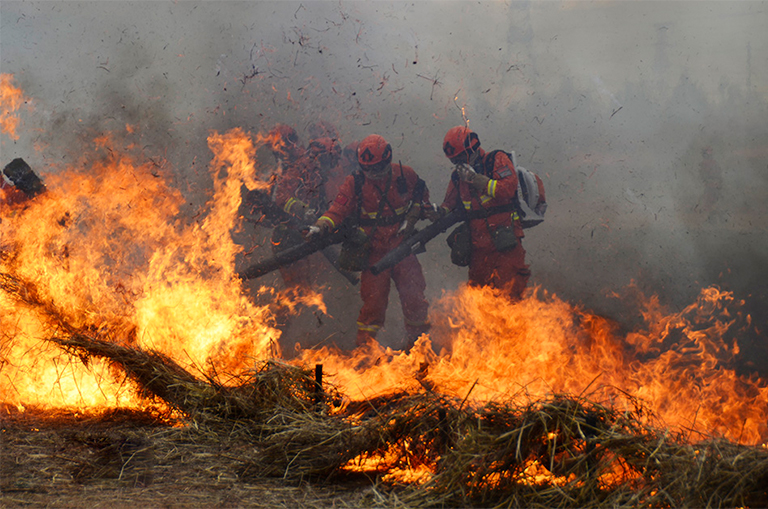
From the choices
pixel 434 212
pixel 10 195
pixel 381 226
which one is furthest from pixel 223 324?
pixel 10 195

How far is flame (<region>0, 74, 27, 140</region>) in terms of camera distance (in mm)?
5535

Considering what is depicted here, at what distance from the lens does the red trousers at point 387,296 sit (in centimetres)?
542

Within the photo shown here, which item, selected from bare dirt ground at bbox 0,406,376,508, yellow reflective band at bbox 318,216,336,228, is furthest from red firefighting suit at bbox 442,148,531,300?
bare dirt ground at bbox 0,406,376,508

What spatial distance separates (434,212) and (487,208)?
20.8 inches

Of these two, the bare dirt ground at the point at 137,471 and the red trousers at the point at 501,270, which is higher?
the bare dirt ground at the point at 137,471

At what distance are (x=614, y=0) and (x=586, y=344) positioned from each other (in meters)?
3.44

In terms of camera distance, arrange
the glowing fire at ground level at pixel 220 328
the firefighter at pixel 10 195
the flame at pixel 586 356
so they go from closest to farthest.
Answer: the glowing fire at ground level at pixel 220 328
the flame at pixel 586 356
the firefighter at pixel 10 195

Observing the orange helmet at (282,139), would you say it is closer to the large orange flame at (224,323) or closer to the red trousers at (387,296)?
the large orange flame at (224,323)

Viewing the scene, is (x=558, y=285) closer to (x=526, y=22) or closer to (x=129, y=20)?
(x=526, y=22)

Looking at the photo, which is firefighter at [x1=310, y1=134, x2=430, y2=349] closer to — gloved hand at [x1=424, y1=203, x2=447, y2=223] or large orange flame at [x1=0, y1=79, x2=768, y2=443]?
gloved hand at [x1=424, y1=203, x2=447, y2=223]

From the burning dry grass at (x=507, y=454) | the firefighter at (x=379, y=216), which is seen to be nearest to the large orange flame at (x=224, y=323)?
the firefighter at (x=379, y=216)

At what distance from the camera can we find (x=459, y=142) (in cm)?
538

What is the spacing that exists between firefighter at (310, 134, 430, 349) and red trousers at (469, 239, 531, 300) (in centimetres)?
56

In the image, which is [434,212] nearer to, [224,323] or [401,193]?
[401,193]
